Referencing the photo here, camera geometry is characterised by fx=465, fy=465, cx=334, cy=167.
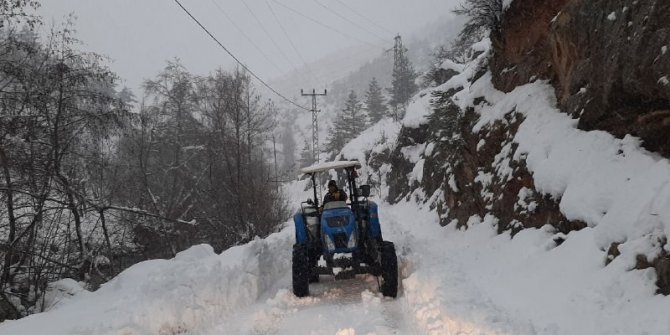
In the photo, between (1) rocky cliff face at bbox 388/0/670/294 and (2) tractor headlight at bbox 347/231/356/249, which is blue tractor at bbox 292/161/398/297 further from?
(1) rocky cliff face at bbox 388/0/670/294

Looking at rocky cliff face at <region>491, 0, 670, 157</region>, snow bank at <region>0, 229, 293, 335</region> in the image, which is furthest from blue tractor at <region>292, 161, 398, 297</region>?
rocky cliff face at <region>491, 0, 670, 157</region>

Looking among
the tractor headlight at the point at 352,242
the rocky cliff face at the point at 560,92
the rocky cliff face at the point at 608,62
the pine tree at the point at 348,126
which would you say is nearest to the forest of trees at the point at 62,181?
the tractor headlight at the point at 352,242

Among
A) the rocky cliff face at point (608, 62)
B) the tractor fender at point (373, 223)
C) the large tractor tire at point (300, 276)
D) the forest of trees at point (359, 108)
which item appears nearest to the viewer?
the rocky cliff face at point (608, 62)

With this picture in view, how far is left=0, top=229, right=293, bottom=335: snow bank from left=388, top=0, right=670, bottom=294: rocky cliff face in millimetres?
4819

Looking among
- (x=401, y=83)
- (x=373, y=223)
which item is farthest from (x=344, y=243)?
(x=401, y=83)

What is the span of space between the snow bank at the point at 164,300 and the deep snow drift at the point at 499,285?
2 centimetres

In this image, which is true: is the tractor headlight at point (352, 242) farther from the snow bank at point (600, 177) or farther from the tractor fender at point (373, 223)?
the snow bank at point (600, 177)

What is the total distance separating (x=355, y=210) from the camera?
26.4ft

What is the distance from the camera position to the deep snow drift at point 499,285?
452 cm

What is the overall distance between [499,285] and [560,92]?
396 centimetres

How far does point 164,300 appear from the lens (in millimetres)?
6242

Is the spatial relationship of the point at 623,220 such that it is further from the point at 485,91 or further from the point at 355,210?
the point at 485,91

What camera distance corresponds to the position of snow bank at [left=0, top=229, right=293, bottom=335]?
5.63 metres

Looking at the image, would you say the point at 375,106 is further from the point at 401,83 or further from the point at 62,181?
the point at 62,181
